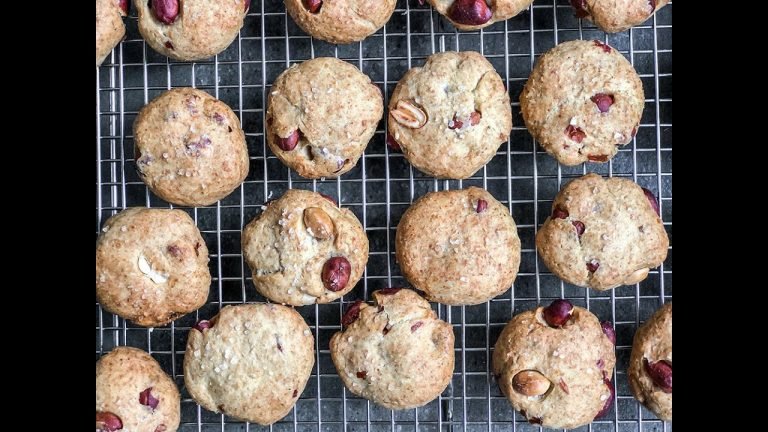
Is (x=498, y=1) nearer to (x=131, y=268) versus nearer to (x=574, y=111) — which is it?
(x=574, y=111)

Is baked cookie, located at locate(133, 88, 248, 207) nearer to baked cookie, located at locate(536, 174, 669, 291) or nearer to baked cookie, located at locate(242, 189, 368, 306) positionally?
baked cookie, located at locate(242, 189, 368, 306)

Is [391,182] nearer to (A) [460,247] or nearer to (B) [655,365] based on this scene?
(A) [460,247]

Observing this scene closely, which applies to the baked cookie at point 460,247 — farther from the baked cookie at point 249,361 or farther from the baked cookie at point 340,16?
the baked cookie at point 340,16

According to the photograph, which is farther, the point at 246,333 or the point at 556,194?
the point at 556,194

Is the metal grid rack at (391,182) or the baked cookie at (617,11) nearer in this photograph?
the baked cookie at (617,11)

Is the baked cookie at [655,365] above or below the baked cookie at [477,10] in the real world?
below

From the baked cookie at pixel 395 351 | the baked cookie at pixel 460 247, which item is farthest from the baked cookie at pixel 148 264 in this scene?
the baked cookie at pixel 460 247
